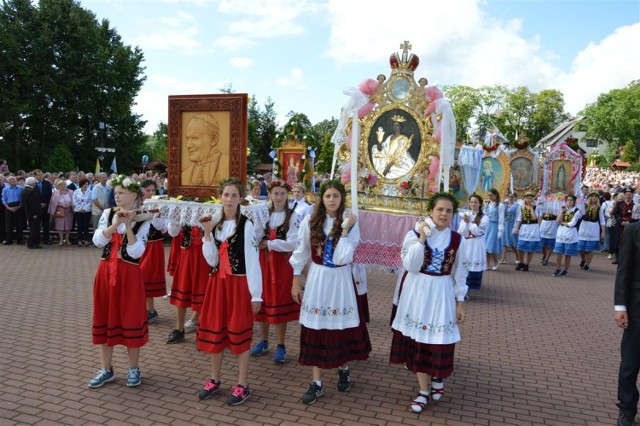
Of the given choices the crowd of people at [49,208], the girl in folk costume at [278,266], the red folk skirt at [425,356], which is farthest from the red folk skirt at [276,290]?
the crowd of people at [49,208]

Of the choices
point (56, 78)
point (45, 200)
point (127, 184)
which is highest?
point (56, 78)

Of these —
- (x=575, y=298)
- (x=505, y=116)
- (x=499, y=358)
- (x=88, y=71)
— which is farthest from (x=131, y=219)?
(x=505, y=116)

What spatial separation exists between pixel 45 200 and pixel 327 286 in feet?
40.7

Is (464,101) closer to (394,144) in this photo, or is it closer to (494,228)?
(494,228)

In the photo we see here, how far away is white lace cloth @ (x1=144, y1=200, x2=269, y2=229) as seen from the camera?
5.77 meters

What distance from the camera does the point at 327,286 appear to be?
15.7 feet

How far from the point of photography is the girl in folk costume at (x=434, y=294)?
4609 mm

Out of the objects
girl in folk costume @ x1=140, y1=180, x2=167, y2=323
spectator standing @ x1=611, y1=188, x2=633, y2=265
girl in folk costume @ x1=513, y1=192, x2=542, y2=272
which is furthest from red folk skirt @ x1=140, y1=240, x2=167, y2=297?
spectator standing @ x1=611, y1=188, x2=633, y2=265

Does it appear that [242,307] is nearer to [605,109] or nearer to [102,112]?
[102,112]

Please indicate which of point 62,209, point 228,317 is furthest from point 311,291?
point 62,209

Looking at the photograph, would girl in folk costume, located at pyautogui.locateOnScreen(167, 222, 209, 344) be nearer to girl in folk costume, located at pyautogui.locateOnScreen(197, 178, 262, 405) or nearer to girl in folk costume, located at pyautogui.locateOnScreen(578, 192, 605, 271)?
girl in folk costume, located at pyautogui.locateOnScreen(197, 178, 262, 405)

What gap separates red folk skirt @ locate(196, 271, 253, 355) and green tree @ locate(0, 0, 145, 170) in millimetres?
30181

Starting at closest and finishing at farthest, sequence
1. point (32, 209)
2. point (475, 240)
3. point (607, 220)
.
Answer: point (475, 240), point (32, 209), point (607, 220)

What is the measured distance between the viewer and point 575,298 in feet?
33.3
